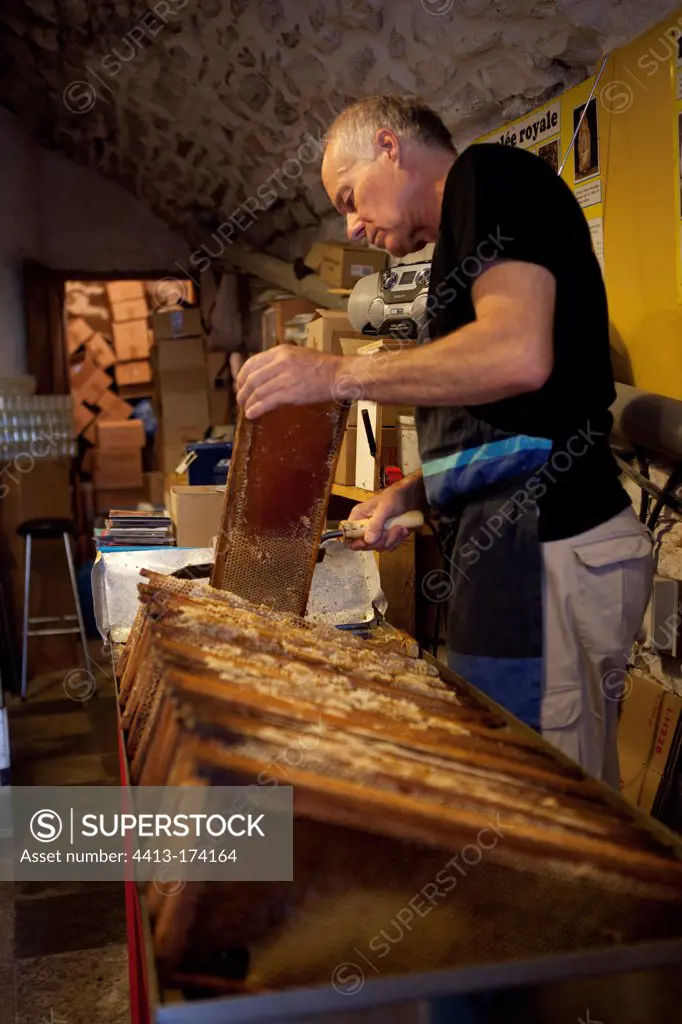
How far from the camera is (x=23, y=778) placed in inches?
140

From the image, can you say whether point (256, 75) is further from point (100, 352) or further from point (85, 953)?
point (100, 352)

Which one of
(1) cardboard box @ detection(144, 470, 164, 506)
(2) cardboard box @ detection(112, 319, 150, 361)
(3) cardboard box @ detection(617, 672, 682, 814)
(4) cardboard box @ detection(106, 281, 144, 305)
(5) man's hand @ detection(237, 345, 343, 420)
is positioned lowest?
(3) cardboard box @ detection(617, 672, 682, 814)

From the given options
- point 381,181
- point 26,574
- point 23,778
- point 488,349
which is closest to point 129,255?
point 26,574

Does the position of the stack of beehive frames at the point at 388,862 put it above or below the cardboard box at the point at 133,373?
below

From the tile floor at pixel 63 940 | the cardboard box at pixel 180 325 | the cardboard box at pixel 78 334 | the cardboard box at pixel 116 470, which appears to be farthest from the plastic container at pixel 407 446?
the cardboard box at pixel 78 334

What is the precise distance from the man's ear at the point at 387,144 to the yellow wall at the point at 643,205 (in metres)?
1.07

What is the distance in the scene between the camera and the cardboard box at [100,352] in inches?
313

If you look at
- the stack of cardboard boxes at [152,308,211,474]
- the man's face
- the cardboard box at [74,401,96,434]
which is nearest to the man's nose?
the man's face

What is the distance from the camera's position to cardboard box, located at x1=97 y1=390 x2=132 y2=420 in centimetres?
772

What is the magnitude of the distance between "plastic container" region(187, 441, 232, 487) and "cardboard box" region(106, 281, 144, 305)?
14.6 feet

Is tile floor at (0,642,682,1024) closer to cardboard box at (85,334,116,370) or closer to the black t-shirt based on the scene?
the black t-shirt

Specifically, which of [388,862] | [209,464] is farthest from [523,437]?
[209,464]

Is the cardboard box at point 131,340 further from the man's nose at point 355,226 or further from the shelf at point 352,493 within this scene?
the man's nose at point 355,226

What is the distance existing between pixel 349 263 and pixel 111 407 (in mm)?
4237
